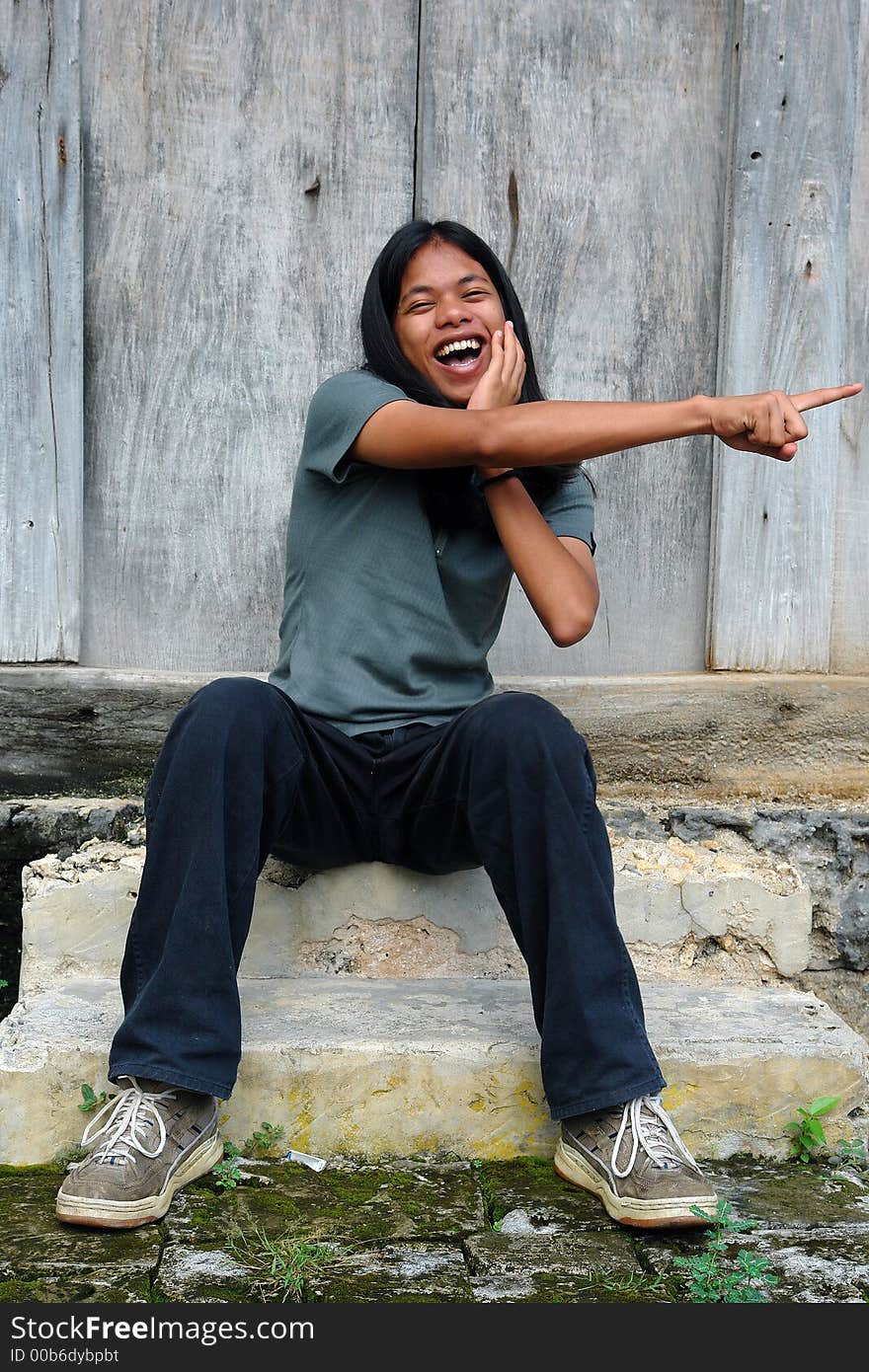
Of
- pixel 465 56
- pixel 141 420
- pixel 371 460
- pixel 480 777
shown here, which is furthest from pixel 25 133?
pixel 480 777

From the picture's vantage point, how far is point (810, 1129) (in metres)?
2.33

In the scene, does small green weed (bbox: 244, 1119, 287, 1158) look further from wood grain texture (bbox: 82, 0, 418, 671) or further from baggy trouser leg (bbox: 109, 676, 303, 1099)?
wood grain texture (bbox: 82, 0, 418, 671)

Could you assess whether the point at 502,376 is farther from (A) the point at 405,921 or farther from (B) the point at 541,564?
(A) the point at 405,921

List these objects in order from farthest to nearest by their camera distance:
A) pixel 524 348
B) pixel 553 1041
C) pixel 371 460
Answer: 1. pixel 524 348
2. pixel 371 460
3. pixel 553 1041

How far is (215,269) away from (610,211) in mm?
964

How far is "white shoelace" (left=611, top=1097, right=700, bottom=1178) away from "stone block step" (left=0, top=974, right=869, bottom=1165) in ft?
0.78

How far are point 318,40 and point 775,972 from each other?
93.7 inches

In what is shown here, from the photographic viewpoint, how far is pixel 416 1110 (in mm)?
2283

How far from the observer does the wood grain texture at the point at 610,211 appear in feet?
10.2

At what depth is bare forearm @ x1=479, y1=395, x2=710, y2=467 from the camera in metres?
2.27

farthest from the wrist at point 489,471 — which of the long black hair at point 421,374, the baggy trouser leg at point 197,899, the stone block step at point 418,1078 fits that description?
the stone block step at point 418,1078

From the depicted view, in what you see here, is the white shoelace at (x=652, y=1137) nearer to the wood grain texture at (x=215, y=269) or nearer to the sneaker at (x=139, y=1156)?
the sneaker at (x=139, y=1156)

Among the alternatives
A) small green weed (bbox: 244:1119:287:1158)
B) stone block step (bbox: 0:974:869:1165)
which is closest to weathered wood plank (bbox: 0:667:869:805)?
stone block step (bbox: 0:974:869:1165)

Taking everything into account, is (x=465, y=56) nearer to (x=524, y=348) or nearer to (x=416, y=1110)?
(x=524, y=348)
